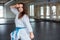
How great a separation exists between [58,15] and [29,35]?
23.9 meters

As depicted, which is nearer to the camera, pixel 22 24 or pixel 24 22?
pixel 24 22

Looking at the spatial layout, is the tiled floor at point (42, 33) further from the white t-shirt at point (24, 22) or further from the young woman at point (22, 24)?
the white t-shirt at point (24, 22)

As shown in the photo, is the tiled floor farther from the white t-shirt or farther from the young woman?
the white t-shirt

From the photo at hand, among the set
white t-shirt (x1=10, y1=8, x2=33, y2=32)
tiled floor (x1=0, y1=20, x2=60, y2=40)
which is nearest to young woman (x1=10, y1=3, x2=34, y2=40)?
white t-shirt (x1=10, y1=8, x2=33, y2=32)

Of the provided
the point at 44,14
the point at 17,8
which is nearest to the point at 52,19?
the point at 44,14

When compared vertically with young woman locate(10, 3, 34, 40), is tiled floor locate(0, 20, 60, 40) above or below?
below


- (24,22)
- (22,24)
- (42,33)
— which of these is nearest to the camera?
(24,22)

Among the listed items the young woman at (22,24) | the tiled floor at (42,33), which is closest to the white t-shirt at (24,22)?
the young woman at (22,24)

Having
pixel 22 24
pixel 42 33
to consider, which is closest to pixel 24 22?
pixel 22 24

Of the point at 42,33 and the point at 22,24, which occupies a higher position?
the point at 22,24

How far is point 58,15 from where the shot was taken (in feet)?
91.3

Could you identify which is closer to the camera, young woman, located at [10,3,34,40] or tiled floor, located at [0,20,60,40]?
young woman, located at [10,3,34,40]

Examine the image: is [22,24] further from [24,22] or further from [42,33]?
[42,33]

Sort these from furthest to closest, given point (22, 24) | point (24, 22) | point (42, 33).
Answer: point (42, 33)
point (22, 24)
point (24, 22)
